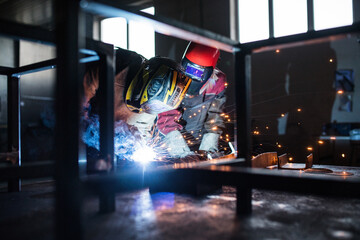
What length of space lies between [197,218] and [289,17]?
468 cm

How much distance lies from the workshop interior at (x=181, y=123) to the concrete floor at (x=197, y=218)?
0.04 feet

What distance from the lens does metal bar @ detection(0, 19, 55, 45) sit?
1713mm

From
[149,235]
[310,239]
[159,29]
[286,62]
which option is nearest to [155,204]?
[149,235]

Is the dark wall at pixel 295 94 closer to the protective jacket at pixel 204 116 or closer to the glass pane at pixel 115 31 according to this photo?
the protective jacket at pixel 204 116

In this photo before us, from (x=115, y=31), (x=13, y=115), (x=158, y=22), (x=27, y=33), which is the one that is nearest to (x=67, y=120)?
(x=158, y=22)

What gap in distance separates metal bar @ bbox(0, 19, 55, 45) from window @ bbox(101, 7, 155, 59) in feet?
17.2

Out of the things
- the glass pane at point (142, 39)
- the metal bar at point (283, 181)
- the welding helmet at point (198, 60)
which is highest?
the glass pane at point (142, 39)

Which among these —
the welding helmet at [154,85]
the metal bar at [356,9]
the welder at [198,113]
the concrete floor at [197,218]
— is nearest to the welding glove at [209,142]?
the welder at [198,113]

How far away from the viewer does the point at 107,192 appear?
204 centimetres

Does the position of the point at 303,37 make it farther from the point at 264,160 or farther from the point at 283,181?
the point at 264,160

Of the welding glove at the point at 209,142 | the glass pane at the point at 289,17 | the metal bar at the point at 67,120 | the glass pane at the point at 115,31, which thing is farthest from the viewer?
the glass pane at the point at 115,31

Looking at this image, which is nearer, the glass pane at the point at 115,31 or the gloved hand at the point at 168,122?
the gloved hand at the point at 168,122

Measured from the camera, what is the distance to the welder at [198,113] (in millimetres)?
3357

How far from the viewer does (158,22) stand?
5.25 ft
